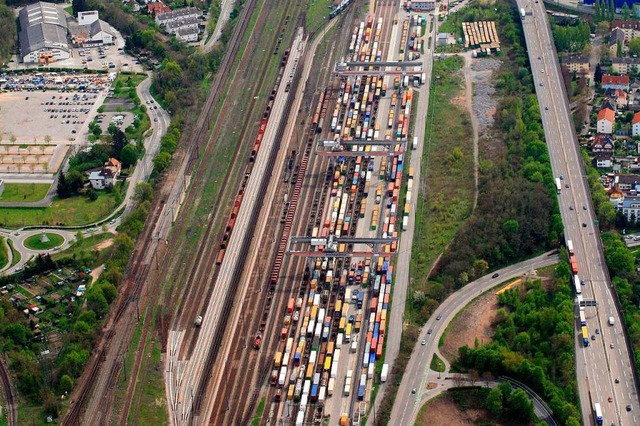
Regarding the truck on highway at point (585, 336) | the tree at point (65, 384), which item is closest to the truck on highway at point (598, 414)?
the truck on highway at point (585, 336)

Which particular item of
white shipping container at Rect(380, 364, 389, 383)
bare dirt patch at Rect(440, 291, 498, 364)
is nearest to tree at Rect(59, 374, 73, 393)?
white shipping container at Rect(380, 364, 389, 383)

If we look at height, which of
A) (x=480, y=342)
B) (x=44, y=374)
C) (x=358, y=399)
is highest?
(x=480, y=342)

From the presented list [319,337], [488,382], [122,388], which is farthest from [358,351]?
[122,388]

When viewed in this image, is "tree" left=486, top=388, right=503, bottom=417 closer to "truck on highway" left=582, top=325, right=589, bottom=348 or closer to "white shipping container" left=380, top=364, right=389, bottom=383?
"white shipping container" left=380, top=364, right=389, bottom=383

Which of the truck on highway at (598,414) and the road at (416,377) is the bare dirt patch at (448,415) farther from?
the truck on highway at (598,414)

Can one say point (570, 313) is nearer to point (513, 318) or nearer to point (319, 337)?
point (513, 318)

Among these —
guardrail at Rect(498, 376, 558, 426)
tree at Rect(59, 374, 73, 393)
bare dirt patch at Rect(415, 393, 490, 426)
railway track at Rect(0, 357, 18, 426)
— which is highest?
guardrail at Rect(498, 376, 558, 426)
